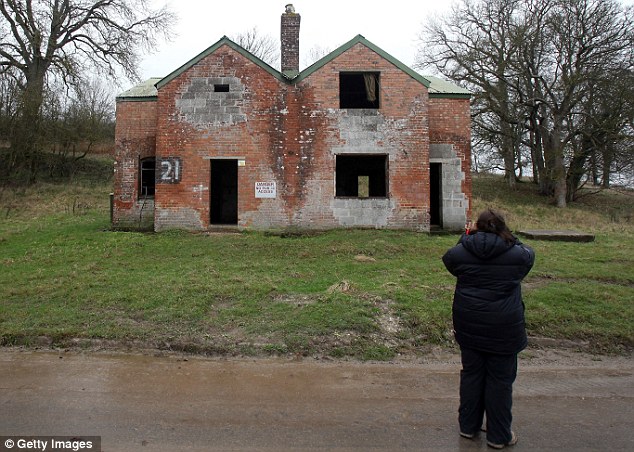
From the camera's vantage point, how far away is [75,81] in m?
26.2

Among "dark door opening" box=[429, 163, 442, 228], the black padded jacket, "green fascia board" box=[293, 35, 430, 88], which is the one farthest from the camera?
"dark door opening" box=[429, 163, 442, 228]

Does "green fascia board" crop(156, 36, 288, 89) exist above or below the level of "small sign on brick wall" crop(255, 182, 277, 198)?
above

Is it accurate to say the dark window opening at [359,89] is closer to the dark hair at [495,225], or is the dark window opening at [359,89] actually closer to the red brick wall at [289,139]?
the red brick wall at [289,139]

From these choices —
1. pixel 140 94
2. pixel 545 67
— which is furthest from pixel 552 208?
pixel 140 94

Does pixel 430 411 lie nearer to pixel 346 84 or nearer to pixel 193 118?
pixel 193 118

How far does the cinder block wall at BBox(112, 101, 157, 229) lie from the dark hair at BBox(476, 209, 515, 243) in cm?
1382

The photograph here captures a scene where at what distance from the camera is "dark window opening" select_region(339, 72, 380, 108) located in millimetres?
15255

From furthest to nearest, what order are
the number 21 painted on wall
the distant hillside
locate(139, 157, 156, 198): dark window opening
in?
the distant hillside, locate(139, 157, 156, 198): dark window opening, the number 21 painted on wall

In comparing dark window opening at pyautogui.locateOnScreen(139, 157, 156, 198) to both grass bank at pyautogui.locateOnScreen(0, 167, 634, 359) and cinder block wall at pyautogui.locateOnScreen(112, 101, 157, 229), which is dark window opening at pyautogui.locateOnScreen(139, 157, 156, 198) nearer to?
cinder block wall at pyautogui.locateOnScreen(112, 101, 157, 229)

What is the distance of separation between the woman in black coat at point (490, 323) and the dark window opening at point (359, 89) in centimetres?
1232

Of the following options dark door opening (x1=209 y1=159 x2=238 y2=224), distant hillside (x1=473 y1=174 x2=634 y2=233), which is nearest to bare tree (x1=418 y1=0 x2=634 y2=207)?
distant hillside (x1=473 y1=174 x2=634 y2=233)

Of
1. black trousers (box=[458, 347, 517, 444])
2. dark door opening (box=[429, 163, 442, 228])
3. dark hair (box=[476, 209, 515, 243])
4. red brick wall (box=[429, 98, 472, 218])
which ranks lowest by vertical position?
black trousers (box=[458, 347, 517, 444])

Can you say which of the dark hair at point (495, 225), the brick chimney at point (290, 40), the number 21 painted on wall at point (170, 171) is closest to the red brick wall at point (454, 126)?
the brick chimney at point (290, 40)

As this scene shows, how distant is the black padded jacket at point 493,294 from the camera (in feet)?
12.0
